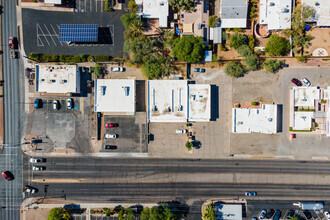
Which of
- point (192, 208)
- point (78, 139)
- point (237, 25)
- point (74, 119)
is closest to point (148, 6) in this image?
point (237, 25)

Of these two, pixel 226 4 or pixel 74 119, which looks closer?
A: pixel 226 4

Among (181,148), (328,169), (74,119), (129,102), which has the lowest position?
(328,169)

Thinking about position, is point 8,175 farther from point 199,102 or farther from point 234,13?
point 234,13

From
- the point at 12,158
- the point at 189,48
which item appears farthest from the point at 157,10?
A: the point at 12,158

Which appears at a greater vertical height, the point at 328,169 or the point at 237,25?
the point at 237,25

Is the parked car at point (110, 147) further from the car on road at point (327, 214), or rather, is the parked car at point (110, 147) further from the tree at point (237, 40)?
the car on road at point (327, 214)

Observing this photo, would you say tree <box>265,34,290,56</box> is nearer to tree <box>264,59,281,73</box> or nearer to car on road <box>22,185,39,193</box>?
tree <box>264,59,281,73</box>

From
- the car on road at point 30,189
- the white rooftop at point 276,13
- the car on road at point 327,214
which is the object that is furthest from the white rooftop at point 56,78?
the car on road at point 327,214

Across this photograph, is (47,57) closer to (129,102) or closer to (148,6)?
(129,102)
